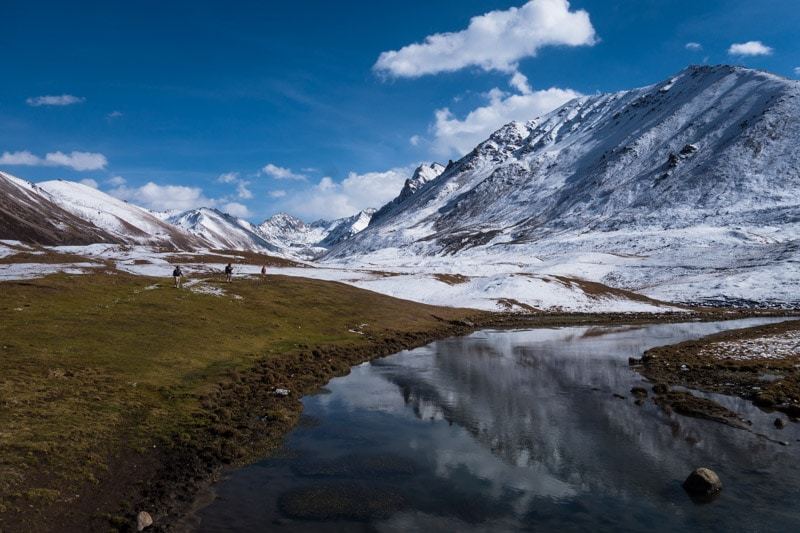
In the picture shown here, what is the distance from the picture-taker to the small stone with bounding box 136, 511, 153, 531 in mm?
15422

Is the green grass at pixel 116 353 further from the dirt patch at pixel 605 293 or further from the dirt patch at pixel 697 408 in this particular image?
the dirt patch at pixel 605 293

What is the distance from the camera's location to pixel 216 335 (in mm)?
44375

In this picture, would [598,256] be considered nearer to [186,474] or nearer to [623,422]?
[623,422]

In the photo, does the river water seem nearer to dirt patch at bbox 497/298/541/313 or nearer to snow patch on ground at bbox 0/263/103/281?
snow patch on ground at bbox 0/263/103/281

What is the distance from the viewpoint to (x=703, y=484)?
18750 millimetres

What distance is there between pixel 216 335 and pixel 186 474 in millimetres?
26292

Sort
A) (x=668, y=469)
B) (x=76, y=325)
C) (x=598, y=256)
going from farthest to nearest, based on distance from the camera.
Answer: (x=598, y=256) → (x=76, y=325) → (x=668, y=469)

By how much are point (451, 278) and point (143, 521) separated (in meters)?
112

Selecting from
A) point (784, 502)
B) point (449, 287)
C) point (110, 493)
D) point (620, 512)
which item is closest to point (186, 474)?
point (110, 493)

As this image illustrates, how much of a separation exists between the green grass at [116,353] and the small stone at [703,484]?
2139 cm

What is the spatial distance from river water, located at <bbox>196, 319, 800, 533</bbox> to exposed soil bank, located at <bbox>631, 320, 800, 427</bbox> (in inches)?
67.8

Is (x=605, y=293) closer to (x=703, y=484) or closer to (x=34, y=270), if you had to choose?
(x=703, y=484)

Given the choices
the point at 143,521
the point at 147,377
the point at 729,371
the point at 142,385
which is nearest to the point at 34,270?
the point at 147,377

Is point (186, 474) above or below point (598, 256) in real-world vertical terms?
below
